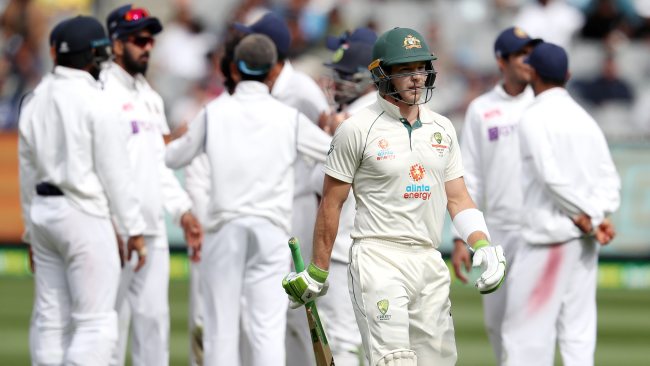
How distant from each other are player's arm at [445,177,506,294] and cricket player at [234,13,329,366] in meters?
2.04

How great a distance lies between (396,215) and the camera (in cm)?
572

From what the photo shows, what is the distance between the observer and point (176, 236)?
45.0 feet

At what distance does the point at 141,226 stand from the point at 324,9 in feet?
31.2

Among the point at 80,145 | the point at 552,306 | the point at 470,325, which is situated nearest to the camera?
the point at 80,145

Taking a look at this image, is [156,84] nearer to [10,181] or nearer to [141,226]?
[10,181]

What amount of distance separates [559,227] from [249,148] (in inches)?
73.7

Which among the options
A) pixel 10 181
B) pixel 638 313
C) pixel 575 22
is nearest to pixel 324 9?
pixel 575 22

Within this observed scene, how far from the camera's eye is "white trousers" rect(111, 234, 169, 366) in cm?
754

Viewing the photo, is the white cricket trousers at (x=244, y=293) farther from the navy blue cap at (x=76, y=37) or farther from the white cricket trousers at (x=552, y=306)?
the white cricket trousers at (x=552, y=306)

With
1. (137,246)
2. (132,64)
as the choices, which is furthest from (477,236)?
(132,64)

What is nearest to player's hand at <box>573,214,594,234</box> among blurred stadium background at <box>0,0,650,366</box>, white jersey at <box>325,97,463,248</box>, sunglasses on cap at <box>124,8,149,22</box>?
white jersey at <box>325,97,463,248</box>

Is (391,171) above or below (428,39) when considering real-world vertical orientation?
below

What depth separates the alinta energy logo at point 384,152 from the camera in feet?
18.7

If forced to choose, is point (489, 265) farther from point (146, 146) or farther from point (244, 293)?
point (146, 146)
